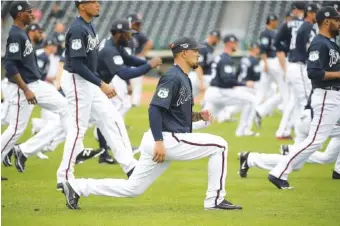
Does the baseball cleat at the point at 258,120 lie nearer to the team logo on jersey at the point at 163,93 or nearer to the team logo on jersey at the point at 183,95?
the team logo on jersey at the point at 183,95

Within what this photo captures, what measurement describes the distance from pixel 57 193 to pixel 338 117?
126 inches

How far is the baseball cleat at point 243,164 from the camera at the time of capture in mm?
11852

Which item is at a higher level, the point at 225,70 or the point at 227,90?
the point at 225,70

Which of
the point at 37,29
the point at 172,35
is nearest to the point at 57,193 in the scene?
the point at 37,29

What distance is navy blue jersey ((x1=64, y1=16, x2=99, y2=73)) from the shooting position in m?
10.5

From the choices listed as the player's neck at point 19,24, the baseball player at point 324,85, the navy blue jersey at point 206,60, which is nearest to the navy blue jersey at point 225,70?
the navy blue jersey at point 206,60

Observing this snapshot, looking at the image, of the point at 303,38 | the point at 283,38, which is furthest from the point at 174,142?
the point at 283,38

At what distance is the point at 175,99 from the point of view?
9023 millimetres

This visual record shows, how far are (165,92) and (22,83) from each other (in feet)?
10.2

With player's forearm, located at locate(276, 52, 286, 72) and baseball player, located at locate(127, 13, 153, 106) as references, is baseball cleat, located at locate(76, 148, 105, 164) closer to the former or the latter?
baseball player, located at locate(127, 13, 153, 106)

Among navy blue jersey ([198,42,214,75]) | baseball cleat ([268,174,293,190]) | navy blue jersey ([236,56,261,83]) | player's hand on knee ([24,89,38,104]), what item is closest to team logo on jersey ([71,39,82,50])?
player's hand on knee ([24,89,38,104])

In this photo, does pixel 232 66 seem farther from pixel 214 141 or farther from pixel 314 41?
pixel 214 141

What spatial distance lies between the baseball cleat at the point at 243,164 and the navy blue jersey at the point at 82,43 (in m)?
2.23

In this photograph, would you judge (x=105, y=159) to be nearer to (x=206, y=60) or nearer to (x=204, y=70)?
(x=206, y=60)
